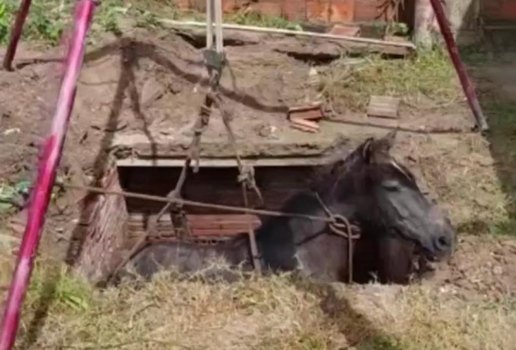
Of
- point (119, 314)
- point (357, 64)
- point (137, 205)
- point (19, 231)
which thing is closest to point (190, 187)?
point (137, 205)

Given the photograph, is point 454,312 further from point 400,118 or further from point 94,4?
point 400,118

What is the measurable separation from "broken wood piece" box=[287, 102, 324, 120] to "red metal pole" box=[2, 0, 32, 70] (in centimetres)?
180

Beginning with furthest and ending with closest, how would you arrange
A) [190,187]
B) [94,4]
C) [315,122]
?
[190,187]
[315,122]
[94,4]

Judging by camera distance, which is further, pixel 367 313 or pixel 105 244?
pixel 105 244

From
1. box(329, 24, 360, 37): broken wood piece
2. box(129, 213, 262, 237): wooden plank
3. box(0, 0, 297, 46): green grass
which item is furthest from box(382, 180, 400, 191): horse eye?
box(0, 0, 297, 46): green grass

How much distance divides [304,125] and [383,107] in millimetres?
591

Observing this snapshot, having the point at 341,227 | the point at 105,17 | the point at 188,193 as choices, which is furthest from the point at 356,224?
the point at 105,17

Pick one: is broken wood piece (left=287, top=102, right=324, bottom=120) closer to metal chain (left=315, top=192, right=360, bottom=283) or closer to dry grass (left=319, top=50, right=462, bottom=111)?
dry grass (left=319, top=50, right=462, bottom=111)

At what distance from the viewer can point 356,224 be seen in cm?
651

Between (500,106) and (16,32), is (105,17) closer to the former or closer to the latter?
(16,32)

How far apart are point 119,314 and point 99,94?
249 centimetres

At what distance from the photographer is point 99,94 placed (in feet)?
23.0

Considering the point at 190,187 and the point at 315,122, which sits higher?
the point at 315,122

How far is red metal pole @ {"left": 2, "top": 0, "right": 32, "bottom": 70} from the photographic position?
21.4 ft
